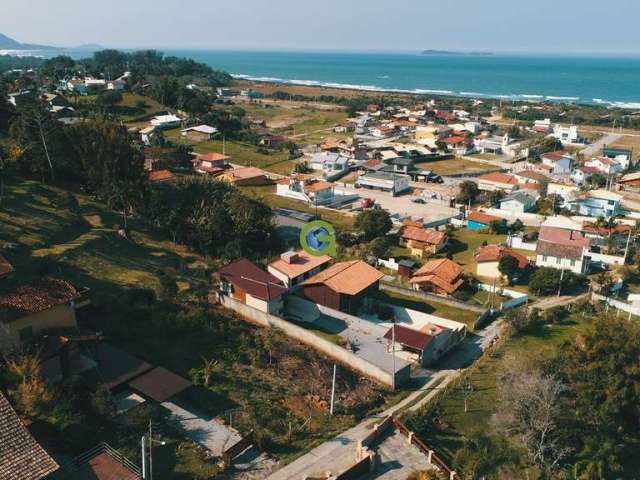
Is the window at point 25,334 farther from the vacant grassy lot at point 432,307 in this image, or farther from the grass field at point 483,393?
the vacant grassy lot at point 432,307

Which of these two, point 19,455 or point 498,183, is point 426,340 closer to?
point 19,455

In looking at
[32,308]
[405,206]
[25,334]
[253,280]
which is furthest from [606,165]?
[25,334]

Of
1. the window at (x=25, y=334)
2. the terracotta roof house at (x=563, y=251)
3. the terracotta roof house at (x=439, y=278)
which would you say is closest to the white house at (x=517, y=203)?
the terracotta roof house at (x=563, y=251)

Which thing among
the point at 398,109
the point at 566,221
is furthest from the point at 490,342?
the point at 398,109

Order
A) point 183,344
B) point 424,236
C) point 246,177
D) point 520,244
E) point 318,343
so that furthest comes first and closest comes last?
point 246,177 → point 520,244 → point 424,236 → point 318,343 → point 183,344

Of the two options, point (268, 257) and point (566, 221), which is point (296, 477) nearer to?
point (268, 257)

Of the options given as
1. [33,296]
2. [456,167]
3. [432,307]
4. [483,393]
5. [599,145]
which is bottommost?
[432,307]

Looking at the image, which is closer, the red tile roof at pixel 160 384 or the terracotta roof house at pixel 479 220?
the red tile roof at pixel 160 384
